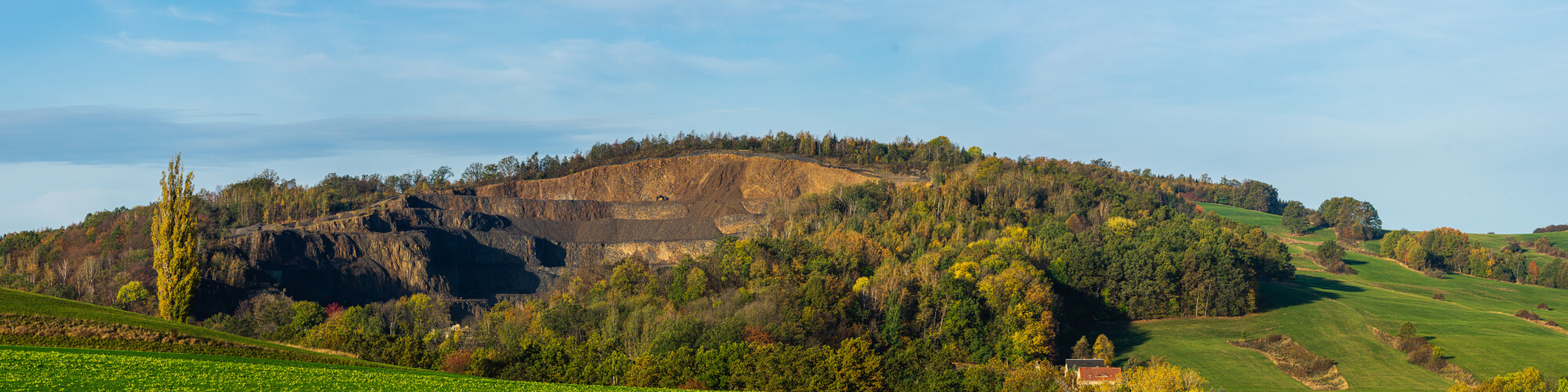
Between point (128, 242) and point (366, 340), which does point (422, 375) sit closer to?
point (366, 340)

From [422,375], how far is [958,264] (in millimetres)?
48536

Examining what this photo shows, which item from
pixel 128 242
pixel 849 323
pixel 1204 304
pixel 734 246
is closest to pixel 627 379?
pixel 849 323

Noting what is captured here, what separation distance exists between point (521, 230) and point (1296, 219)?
11811cm

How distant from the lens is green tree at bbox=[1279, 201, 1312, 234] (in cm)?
14688

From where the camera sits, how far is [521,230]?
105m

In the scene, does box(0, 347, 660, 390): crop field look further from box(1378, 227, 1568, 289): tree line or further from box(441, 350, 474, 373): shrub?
box(1378, 227, 1568, 289): tree line

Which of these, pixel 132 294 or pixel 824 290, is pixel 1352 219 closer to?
pixel 824 290

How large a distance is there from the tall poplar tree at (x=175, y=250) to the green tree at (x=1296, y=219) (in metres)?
147

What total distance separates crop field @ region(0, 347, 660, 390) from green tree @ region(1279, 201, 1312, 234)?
476 ft

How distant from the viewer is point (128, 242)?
86.2 m

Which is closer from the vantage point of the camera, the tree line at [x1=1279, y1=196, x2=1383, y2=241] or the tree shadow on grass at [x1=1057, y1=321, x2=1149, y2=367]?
the tree shadow on grass at [x1=1057, y1=321, x2=1149, y2=367]

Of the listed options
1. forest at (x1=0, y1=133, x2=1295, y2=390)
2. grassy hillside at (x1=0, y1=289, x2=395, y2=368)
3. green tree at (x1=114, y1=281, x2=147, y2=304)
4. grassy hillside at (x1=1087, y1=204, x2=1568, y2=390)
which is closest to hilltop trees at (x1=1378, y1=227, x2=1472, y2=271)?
grassy hillside at (x1=1087, y1=204, x2=1568, y2=390)

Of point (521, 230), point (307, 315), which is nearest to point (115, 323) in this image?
point (307, 315)

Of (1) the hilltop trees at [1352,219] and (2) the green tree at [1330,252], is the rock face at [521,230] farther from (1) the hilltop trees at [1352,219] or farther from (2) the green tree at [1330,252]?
(1) the hilltop trees at [1352,219]
